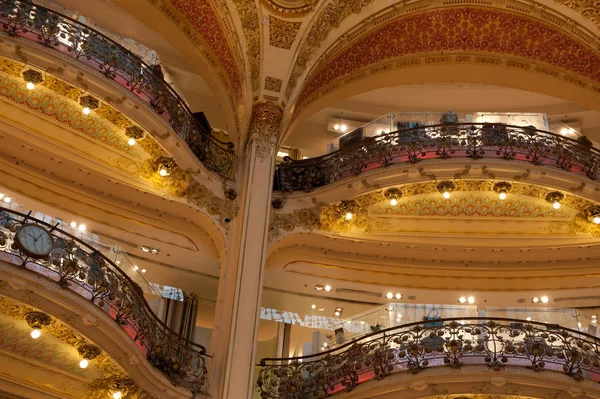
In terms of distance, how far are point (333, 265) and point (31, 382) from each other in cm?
505

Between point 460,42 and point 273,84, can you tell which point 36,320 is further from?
point 460,42

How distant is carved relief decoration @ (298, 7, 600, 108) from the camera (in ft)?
46.0

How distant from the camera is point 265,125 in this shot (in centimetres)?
1274

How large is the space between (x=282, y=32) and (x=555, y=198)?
5.08m

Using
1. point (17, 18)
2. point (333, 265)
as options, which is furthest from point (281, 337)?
point (17, 18)

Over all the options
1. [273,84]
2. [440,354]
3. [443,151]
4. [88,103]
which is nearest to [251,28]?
[273,84]

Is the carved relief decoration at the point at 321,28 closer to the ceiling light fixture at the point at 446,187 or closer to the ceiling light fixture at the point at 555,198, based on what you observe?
the ceiling light fixture at the point at 446,187

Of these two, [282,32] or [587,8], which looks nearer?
[282,32]

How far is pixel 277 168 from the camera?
13.1m

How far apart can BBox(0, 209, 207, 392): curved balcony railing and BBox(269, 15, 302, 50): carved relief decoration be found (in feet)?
15.8

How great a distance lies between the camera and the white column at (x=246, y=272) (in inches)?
414

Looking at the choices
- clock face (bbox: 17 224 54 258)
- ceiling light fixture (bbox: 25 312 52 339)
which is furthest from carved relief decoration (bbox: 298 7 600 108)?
ceiling light fixture (bbox: 25 312 52 339)

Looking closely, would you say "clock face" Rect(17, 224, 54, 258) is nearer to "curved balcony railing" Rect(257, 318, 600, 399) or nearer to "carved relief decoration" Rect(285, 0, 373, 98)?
"curved balcony railing" Rect(257, 318, 600, 399)

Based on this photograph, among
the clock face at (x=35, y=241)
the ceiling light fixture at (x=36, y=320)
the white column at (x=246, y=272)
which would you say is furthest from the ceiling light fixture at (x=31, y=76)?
the ceiling light fixture at (x=36, y=320)
